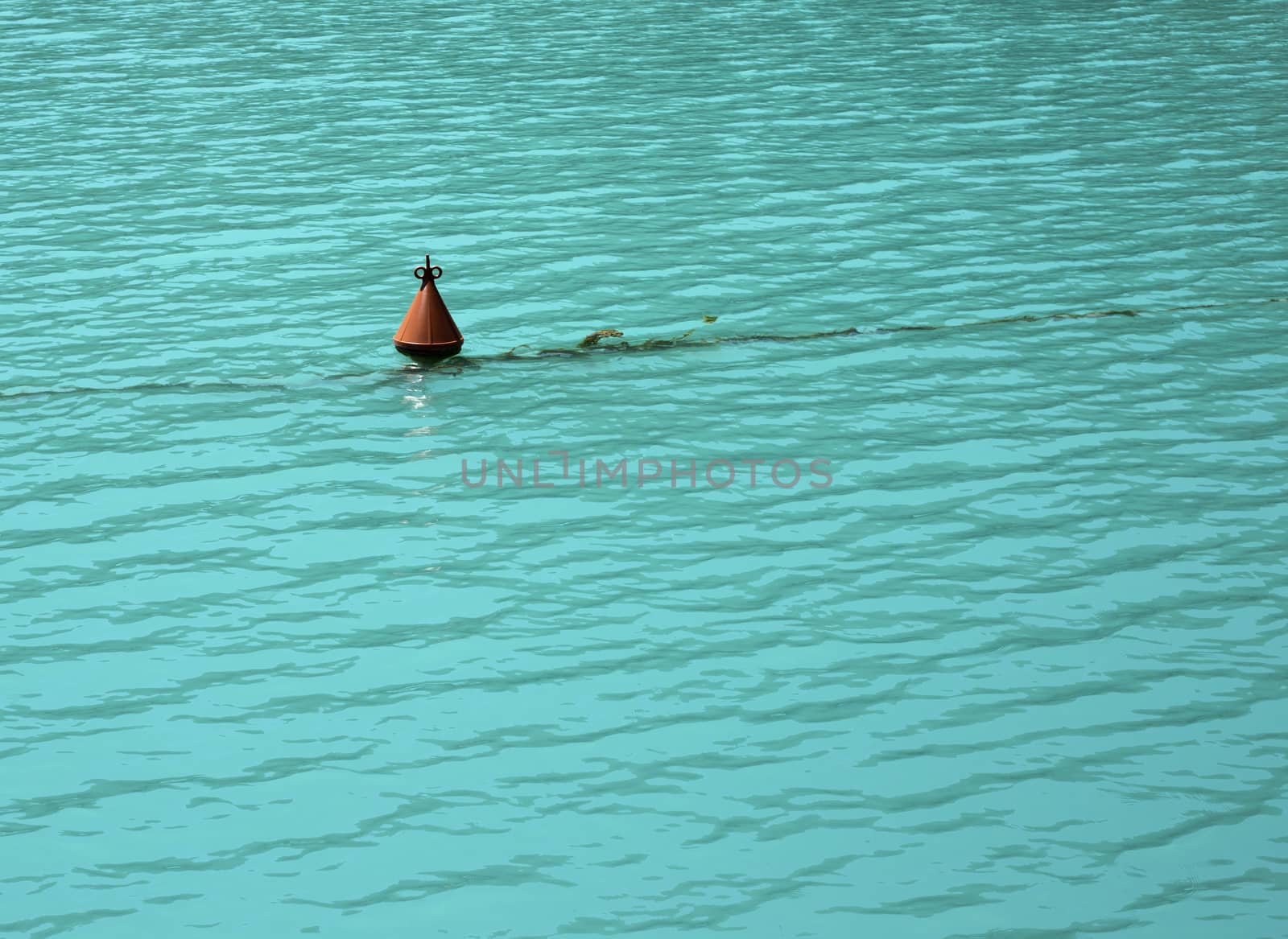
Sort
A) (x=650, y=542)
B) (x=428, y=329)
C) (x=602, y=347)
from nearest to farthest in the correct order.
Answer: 1. (x=650, y=542)
2. (x=428, y=329)
3. (x=602, y=347)

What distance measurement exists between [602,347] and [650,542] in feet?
9.32

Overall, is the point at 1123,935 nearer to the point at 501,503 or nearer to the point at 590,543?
the point at 590,543

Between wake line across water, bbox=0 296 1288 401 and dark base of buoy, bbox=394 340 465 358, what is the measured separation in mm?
59

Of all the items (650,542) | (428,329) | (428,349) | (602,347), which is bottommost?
(650,542)

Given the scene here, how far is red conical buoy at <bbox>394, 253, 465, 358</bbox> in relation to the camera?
31.2 ft

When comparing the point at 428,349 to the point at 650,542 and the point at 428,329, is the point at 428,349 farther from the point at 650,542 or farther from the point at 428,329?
the point at 650,542

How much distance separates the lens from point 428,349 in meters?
9.52

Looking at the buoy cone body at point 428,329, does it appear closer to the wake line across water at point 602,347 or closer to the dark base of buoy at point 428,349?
the dark base of buoy at point 428,349

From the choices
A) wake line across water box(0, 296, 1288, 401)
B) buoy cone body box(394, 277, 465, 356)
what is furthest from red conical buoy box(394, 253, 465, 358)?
wake line across water box(0, 296, 1288, 401)

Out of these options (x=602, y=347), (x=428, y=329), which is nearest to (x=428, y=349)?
(x=428, y=329)

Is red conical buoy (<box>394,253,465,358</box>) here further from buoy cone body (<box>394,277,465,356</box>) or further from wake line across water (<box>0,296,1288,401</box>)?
wake line across water (<box>0,296,1288,401</box>)

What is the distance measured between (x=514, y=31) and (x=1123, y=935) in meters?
20.6

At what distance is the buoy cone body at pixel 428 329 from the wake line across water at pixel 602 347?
4.4 inches

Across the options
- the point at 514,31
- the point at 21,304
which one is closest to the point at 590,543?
the point at 21,304
